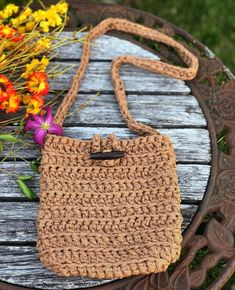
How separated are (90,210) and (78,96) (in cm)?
45

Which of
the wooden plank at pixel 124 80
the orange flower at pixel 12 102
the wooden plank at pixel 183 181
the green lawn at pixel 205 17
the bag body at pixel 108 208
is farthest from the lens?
the green lawn at pixel 205 17

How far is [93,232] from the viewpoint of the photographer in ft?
4.12

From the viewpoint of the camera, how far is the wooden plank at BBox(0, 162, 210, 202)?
141 centimetres

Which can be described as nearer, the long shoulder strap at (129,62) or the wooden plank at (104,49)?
the long shoulder strap at (129,62)

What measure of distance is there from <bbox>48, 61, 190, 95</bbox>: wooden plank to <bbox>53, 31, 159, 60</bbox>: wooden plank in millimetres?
33

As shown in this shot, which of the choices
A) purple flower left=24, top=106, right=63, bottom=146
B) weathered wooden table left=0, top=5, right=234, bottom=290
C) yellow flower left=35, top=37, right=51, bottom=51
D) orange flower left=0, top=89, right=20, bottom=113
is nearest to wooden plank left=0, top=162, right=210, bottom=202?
weathered wooden table left=0, top=5, right=234, bottom=290

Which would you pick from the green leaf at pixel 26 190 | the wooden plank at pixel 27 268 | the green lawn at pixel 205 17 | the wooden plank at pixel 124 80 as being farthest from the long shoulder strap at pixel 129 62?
the green lawn at pixel 205 17

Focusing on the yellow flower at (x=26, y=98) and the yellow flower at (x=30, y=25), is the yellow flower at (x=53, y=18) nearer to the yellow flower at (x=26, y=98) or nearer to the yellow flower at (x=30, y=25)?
the yellow flower at (x=30, y=25)

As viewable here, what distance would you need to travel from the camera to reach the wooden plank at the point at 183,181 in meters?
1.41

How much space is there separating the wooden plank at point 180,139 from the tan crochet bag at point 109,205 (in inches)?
2.1

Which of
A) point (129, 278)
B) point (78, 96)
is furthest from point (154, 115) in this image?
point (129, 278)

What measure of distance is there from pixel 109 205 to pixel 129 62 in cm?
55

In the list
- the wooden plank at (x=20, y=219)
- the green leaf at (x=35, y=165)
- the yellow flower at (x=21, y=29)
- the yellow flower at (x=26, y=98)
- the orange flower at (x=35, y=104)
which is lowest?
the wooden plank at (x=20, y=219)

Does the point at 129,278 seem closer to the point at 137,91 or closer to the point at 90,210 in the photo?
the point at 90,210
